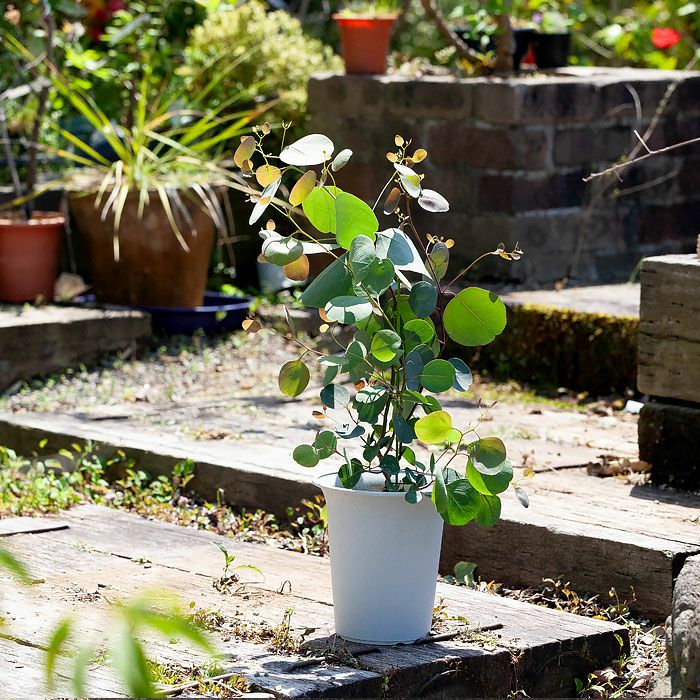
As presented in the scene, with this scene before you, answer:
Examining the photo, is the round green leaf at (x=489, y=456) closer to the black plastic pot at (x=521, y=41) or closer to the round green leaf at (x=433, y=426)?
the round green leaf at (x=433, y=426)

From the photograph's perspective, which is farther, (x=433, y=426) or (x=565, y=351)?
(x=565, y=351)

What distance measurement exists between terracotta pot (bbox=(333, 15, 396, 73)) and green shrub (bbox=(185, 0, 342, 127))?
24.9 inches

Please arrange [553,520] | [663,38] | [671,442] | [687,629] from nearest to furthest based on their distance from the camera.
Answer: [687,629] → [553,520] → [671,442] → [663,38]

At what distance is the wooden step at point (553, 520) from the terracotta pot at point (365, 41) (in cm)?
269

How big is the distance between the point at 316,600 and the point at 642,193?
379 cm

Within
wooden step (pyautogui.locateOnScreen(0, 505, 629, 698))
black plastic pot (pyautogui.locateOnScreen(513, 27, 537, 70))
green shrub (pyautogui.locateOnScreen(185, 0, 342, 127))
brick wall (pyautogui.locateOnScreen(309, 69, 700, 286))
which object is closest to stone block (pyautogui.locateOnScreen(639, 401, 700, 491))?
wooden step (pyautogui.locateOnScreen(0, 505, 629, 698))

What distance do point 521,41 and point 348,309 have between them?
4.38 m

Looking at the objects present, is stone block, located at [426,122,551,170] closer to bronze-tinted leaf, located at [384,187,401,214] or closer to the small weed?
the small weed

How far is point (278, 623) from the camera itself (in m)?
2.51

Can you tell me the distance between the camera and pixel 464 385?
2279mm

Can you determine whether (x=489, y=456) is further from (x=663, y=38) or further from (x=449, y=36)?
(x=663, y=38)

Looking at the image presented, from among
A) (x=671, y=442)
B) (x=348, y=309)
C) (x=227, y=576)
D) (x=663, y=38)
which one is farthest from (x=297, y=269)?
(x=663, y=38)

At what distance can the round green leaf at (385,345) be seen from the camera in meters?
2.21

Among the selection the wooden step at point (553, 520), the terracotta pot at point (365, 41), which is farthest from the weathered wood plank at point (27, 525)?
A: the terracotta pot at point (365, 41)
